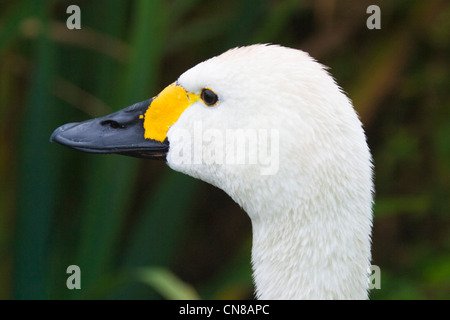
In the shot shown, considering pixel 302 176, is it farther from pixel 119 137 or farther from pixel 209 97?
pixel 119 137

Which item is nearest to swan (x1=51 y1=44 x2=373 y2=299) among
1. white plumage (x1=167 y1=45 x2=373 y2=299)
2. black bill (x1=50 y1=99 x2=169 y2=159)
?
white plumage (x1=167 y1=45 x2=373 y2=299)

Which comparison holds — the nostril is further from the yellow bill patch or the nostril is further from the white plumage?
the white plumage

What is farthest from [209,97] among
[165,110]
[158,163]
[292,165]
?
[158,163]

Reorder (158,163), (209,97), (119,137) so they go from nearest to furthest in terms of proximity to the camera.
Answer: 1. (209,97)
2. (119,137)
3. (158,163)

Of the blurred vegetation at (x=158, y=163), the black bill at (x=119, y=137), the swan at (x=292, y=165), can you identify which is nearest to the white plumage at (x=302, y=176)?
the swan at (x=292, y=165)

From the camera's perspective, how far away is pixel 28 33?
2.15 meters

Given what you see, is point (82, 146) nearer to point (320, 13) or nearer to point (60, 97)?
point (60, 97)

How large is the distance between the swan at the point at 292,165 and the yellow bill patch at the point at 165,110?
0.06 metres

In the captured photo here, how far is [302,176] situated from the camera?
1.23 m

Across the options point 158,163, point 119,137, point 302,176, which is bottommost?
point 302,176

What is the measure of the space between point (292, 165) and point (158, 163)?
1.76 m

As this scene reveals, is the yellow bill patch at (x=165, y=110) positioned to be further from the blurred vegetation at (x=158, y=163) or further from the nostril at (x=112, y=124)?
the blurred vegetation at (x=158, y=163)

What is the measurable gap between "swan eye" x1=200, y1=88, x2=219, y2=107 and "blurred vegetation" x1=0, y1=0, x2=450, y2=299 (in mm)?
473

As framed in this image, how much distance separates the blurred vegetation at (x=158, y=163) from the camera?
208 cm
